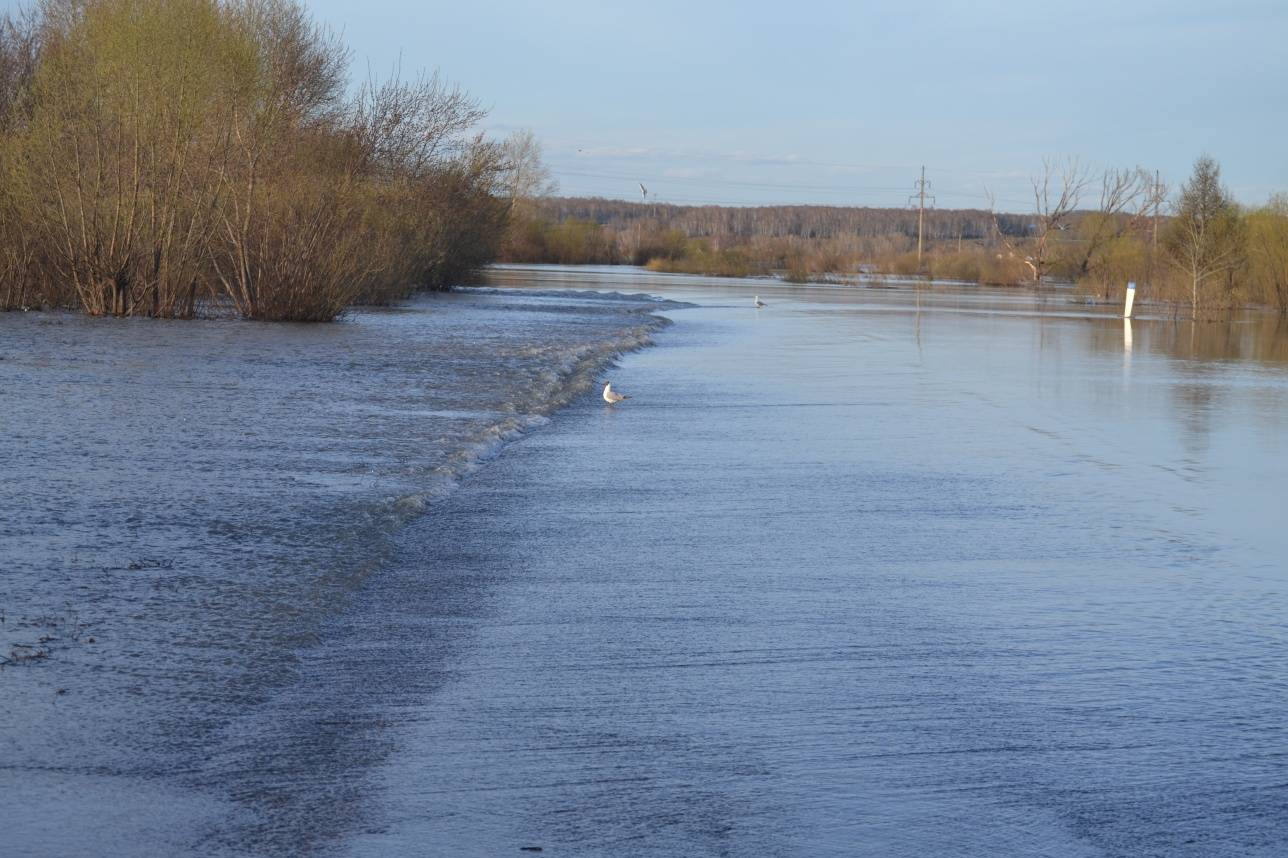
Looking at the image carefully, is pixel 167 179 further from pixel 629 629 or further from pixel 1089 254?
pixel 1089 254

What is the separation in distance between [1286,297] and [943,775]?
2148 inches

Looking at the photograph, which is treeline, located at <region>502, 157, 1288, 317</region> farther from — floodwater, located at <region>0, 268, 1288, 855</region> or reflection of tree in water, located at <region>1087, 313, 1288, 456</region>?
floodwater, located at <region>0, 268, 1288, 855</region>

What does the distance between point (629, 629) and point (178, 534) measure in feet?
9.90

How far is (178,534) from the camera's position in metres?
8.09

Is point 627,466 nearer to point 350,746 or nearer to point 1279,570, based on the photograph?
point 1279,570

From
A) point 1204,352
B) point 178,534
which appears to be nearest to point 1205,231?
point 1204,352

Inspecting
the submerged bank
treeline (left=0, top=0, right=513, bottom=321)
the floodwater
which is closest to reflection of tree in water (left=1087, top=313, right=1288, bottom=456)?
the floodwater

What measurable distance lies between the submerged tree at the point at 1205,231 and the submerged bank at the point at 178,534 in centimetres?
3703

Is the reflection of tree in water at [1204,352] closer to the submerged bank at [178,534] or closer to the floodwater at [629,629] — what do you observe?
the floodwater at [629,629]

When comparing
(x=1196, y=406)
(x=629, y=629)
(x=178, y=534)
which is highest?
(x=1196, y=406)

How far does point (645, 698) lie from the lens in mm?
5590

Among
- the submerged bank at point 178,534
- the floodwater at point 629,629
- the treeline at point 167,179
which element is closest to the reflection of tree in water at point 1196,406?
the floodwater at point 629,629

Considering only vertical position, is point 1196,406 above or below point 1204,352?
below

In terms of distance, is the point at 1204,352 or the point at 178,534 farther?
the point at 1204,352
